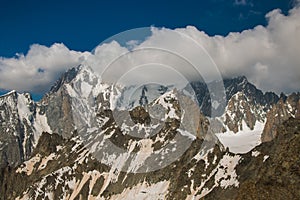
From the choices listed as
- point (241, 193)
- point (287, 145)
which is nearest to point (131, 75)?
point (241, 193)

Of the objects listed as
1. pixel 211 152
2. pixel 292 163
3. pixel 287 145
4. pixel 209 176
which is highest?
pixel 211 152

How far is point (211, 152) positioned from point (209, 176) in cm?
1496

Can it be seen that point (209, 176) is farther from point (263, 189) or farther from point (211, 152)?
point (263, 189)

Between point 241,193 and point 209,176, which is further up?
point 209,176

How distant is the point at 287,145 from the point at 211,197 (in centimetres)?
4955

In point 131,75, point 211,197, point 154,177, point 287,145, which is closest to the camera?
point 131,75

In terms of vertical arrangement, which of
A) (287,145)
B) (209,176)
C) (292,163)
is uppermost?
(209,176)

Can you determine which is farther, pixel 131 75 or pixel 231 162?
pixel 231 162

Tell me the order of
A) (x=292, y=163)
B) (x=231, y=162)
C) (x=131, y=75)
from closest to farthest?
(x=131, y=75), (x=292, y=163), (x=231, y=162)

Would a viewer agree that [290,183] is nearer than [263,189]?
No

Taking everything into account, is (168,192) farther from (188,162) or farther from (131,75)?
Answer: (131,75)

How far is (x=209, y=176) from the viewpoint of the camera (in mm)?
172250

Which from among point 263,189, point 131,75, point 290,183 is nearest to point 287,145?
point 290,183

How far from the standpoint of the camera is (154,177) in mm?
198875
